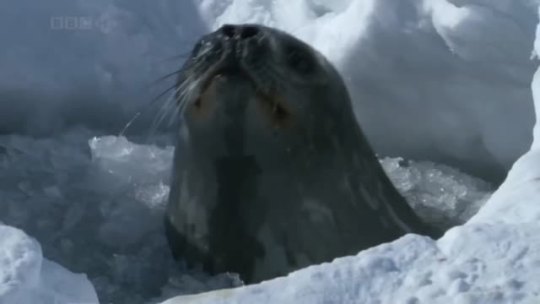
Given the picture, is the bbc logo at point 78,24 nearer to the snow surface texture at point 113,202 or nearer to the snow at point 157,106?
the snow at point 157,106

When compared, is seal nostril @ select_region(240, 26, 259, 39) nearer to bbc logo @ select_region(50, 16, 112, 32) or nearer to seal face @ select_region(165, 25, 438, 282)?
seal face @ select_region(165, 25, 438, 282)

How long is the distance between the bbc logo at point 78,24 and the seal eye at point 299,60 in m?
1.51

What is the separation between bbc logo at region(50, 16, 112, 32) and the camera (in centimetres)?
485

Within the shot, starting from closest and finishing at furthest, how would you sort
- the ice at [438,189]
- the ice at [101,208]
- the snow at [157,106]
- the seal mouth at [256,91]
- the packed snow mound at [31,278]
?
the packed snow mound at [31,278] → the seal mouth at [256,91] → the ice at [101,208] → the snow at [157,106] → the ice at [438,189]

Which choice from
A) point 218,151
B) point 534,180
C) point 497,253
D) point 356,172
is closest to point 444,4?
point 356,172

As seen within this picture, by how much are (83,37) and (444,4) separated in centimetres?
144

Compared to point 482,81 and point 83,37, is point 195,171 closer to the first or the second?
point 482,81

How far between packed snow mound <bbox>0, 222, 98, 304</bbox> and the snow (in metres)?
1.04

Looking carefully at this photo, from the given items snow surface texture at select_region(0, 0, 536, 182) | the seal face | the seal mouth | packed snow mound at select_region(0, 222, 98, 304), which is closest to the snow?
snow surface texture at select_region(0, 0, 536, 182)

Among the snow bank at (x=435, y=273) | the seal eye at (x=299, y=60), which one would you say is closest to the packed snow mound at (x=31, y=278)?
the snow bank at (x=435, y=273)

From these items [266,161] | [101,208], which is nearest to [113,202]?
[101,208]

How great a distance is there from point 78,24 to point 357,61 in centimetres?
119

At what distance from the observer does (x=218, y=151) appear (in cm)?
343

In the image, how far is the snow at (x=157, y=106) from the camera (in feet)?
12.9
